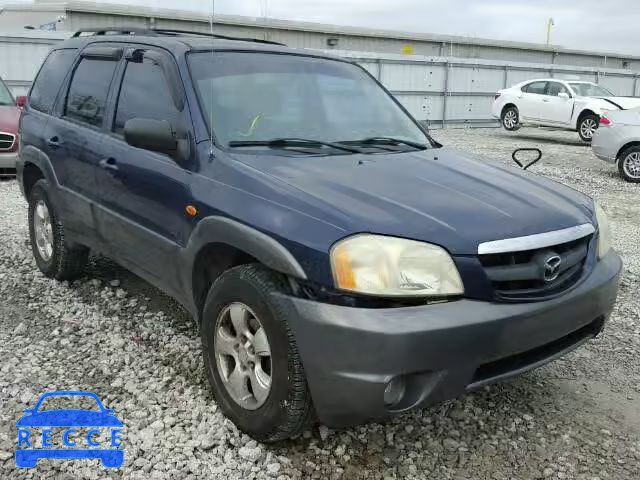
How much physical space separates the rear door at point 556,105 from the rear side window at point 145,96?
15491 millimetres

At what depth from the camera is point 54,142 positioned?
4383 millimetres

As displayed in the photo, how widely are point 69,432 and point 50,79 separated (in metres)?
2.97

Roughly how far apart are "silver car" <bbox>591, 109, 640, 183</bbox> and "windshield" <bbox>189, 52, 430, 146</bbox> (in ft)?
25.3

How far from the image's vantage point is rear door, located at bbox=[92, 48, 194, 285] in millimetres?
3193

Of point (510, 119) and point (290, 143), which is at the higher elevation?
point (290, 143)

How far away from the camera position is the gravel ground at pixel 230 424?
8.82 ft

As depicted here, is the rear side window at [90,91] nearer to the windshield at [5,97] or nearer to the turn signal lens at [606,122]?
the windshield at [5,97]

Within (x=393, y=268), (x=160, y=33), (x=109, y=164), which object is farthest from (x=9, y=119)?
(x=393, y=268)

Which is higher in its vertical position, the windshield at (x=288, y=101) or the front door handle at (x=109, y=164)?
the windshield at (x=288, y=101)

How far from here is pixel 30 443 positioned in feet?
9.17

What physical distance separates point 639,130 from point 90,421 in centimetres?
993

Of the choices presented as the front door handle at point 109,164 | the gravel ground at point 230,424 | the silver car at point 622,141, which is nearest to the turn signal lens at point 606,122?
the silver car at point 622,141

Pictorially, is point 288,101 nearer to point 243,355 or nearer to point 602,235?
point 243,355

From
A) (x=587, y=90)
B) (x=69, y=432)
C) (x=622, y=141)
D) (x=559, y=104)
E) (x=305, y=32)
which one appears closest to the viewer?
(x=69, y=432)
